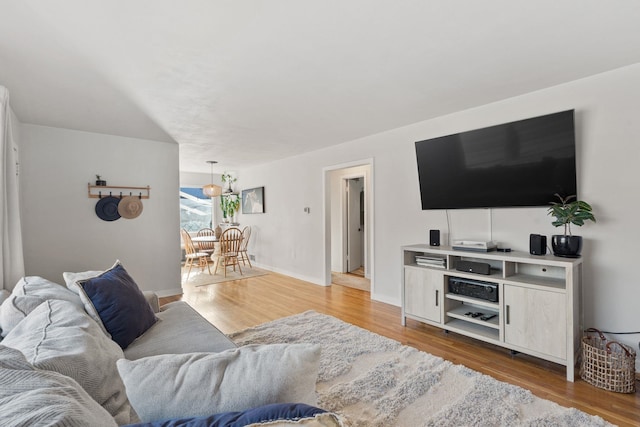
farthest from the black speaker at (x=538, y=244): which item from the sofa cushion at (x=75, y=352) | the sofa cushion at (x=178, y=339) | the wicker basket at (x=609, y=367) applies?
the sofa cushion at (x=75, y=352)

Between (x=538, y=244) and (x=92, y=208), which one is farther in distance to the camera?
(x=92, y=208)

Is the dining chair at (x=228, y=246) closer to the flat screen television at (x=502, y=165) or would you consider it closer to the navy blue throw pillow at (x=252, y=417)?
the flat screen television at (x=502, y=165)

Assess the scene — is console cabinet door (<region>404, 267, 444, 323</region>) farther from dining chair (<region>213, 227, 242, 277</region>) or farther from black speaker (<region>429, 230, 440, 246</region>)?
dining chair (<region>213, 227, 242, 277</region>)

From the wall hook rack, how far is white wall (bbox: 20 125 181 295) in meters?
0.06

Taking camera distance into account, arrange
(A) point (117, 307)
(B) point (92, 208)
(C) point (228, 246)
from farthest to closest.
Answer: (C) point (228, 246)
(B) point (92, 208)
(A) point (117, 307)

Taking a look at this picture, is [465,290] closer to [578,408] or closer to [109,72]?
[578,408]

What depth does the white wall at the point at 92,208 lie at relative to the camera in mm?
3748

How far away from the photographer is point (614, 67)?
7.80ft

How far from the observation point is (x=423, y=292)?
3209 millimetres

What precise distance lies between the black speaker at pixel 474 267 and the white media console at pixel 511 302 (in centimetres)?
4

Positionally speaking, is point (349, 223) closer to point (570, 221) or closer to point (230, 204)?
point (230, 204)

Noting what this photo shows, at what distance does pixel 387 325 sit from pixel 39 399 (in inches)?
123

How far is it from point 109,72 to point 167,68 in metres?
0.60

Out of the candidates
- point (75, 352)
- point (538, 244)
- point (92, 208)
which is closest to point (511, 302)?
point (538, 244)
